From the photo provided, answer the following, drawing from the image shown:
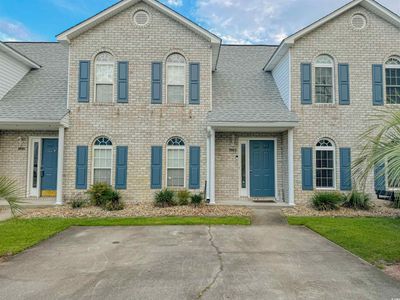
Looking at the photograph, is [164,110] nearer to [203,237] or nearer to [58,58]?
[203,237]

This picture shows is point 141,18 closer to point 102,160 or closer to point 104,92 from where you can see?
point 104,92

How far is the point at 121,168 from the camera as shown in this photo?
11.1m

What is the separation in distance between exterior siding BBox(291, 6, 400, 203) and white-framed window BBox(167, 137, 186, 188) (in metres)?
4.49

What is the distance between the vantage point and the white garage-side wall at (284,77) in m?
11.6

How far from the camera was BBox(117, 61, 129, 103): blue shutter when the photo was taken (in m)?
11.3

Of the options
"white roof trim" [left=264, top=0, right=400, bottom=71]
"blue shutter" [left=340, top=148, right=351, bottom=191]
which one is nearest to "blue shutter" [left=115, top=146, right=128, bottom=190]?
A: "white roof trim" [left=264, top=0, right=400, bottom=71]

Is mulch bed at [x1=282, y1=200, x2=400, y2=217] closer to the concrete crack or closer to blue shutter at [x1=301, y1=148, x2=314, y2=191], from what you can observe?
blue shutter at [x1=301, y1=148, x2=314, y2=191]

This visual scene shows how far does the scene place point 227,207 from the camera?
10133 mm

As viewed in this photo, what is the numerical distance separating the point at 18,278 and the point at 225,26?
21.8 meters

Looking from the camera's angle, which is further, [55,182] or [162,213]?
[55,182]

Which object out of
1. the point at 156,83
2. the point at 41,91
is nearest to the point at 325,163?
the point at 156,83

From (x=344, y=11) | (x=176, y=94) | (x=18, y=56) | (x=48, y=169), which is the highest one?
(x=344, y=11)

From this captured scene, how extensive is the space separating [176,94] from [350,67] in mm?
7103

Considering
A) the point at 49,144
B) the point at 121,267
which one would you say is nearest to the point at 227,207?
the point at 121,267
